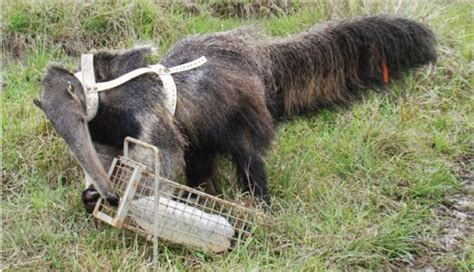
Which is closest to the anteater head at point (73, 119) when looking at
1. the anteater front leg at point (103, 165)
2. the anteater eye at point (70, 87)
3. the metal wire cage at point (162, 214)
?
the anteater eye at point (70, 87)

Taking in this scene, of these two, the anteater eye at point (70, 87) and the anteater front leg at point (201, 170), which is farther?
the anteater front leg at point (201, 170)

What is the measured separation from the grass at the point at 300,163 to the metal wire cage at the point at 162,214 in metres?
0.09

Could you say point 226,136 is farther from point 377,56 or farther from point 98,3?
point 98,3

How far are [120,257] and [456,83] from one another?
3.33m

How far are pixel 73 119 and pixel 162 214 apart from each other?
0.70 meters

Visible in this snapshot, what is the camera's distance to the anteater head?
3957 mm

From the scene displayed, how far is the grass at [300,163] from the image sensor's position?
14.1 feet

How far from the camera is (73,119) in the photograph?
4.00 meters

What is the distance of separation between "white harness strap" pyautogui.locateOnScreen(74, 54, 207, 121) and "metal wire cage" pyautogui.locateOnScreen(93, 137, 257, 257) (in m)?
0.31

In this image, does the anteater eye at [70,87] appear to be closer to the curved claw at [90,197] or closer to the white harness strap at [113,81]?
the white harness strap at [113,81]

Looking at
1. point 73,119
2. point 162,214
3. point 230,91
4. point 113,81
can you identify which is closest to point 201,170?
point 230,91

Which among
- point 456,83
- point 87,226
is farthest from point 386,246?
point 456,83

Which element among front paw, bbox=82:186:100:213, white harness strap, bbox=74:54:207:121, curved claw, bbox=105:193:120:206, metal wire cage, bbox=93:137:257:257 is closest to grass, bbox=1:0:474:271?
metal wire cage, bbox=93:137:257:257

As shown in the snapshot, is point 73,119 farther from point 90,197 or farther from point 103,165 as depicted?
point 103,165
